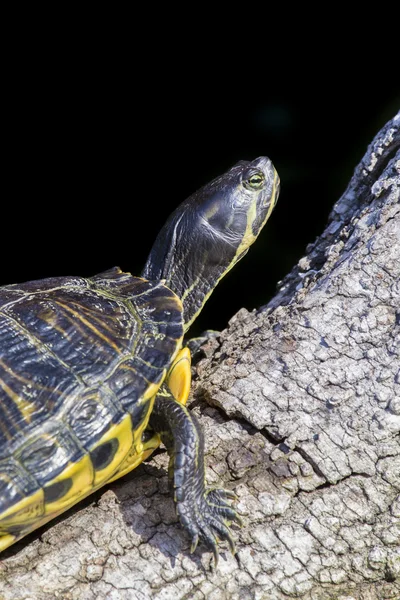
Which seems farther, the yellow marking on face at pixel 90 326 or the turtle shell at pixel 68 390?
the yellow marking on face at pixel 90 326

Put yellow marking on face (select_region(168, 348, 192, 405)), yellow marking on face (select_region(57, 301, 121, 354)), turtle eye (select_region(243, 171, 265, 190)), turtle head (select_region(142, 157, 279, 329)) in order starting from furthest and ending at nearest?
turtle eye (select_region(243, 171, 265, 190)) → turtle head (select_region(142, 157, 279, 329)) → yellow marking on face (select_region(168, 348, 192, 405)) → yellow marking on face (select_region(57, 301, 121, 354))

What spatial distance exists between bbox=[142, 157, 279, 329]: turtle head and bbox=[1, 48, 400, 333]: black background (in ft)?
4.60

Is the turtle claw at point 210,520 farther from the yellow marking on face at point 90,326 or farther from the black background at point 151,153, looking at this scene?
the black background at point 151,153

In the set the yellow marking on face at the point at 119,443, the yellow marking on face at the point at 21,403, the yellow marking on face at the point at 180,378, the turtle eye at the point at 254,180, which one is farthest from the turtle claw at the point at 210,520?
the turtle eye at the point at 254,180

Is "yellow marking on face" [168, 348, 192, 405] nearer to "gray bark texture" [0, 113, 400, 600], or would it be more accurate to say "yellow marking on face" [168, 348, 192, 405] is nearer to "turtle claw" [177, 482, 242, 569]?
"gray bark texture" [0, 113, 400, 600]

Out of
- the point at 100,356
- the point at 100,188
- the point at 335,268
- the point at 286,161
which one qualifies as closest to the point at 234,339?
the point at 335,268

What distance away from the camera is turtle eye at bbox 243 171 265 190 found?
10.9ft

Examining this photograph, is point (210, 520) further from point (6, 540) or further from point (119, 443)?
point (6, 540)

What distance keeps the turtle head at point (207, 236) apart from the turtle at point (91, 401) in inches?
13.1

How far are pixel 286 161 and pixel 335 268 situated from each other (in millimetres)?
2215

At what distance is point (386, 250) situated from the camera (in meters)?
2.61

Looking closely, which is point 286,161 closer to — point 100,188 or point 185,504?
point 100,188

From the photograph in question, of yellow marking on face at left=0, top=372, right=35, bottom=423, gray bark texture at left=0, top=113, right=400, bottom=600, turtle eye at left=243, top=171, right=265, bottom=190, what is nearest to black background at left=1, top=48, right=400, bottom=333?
turtle eye at left=243, top=171, right=265, bottom=190

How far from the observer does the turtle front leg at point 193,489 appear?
2051 millimetres
